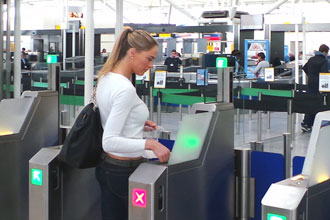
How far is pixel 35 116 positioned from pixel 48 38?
20226mm

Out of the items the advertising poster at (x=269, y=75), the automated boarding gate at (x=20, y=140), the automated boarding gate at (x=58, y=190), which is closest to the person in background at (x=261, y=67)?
the advertising poster at (x=269, y=75)

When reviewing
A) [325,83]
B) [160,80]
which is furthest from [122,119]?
[160,80]

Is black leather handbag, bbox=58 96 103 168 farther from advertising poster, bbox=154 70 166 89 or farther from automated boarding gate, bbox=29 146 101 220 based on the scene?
advertising poster, bbox=154 70 166 89

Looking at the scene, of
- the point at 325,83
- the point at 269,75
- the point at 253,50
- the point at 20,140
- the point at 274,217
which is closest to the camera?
the point at 274,217

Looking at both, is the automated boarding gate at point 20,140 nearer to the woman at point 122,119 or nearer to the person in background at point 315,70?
the woman at point 122,119

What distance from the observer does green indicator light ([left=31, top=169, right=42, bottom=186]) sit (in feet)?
11.3

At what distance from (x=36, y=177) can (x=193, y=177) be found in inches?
36.7

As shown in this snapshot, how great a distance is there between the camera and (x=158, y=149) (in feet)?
9.14

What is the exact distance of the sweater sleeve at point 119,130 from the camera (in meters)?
2.71

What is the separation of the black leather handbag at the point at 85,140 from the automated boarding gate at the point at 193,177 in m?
0.25

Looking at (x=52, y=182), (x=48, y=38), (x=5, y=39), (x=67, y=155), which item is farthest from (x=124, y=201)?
(x=48, y=38)

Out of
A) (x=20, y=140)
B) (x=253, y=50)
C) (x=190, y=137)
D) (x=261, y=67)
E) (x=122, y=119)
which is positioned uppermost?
(x=253, y=50)

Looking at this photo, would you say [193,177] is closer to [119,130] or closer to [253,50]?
[119,130]

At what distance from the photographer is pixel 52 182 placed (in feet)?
11.4
